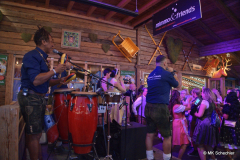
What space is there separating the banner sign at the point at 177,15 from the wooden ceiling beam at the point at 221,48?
14.2 ft

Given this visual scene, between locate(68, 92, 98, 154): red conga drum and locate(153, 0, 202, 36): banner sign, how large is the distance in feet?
10.8

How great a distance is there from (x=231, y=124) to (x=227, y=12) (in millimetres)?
4761

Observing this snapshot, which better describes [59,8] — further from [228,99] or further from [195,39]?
[195,39]

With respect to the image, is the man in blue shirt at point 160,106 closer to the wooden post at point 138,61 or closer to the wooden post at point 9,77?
the wooden post at point 138,61

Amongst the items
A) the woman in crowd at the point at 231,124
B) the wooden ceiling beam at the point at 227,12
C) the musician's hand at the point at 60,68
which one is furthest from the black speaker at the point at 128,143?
the wooden ceiling beam at the point at 227,12

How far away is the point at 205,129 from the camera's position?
3461 mm

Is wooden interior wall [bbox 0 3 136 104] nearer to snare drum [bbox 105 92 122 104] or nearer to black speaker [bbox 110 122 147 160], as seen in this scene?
snare drum [bbox 105 92 122 104]

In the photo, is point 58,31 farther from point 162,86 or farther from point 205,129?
point 205,129

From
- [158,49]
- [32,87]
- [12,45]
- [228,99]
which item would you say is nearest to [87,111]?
[32,87]

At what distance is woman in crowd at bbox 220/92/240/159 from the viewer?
3805 mm

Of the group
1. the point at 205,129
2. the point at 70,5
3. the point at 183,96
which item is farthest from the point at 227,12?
the point at 70,5

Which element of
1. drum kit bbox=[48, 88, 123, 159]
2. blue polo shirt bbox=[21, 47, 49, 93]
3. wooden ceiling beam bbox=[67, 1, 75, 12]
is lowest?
drum kit bbox=[48, 88, 123, 159]

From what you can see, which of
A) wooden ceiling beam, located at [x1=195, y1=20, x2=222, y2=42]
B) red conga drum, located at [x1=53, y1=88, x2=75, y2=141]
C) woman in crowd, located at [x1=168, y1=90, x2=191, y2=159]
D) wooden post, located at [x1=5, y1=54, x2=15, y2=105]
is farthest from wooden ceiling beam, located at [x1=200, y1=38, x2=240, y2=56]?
wooden post, located at [x1=5, y1=54, x2=15, y2=105]

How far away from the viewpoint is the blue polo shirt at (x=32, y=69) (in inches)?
77.3
